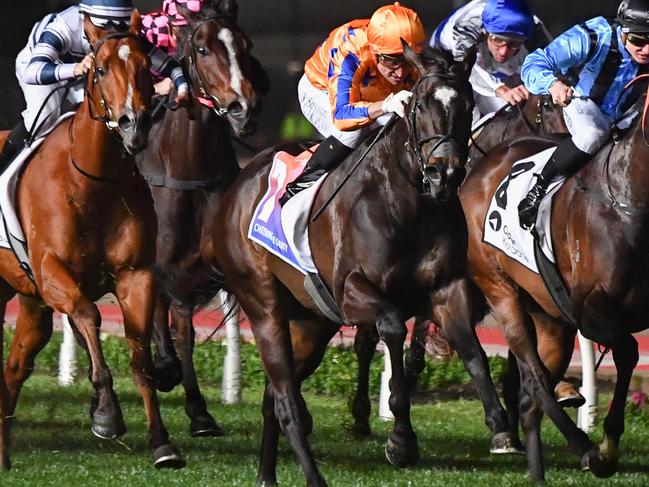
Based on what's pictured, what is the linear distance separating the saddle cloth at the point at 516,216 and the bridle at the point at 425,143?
107 centimetres

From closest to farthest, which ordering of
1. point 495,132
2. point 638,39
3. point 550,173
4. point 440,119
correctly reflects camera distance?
point 440,119, point 638,39, point 550,173, point 495,132

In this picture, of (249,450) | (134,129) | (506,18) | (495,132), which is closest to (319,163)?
(134,129)

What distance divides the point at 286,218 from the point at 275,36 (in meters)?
9.29

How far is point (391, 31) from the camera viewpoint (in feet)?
23.8

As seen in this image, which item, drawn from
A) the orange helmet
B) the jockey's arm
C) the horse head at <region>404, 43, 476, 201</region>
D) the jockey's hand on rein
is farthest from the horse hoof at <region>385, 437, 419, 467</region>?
the jockey's hand on rein

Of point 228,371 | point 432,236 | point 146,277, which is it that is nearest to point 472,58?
point 432,236

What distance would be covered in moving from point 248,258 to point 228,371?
276 cm

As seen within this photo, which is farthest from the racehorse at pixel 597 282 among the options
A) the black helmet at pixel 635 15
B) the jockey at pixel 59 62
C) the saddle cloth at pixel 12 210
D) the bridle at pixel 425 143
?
the saddle cloth at pixel 12 210

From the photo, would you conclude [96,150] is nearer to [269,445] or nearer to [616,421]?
[269,445]

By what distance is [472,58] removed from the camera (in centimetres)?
695

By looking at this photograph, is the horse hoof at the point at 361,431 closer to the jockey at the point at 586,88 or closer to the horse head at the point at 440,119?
the jockey at the point at 586,88

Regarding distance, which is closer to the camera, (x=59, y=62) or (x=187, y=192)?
(x=59, y=62)

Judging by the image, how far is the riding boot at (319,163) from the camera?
300 inches

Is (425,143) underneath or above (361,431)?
above
